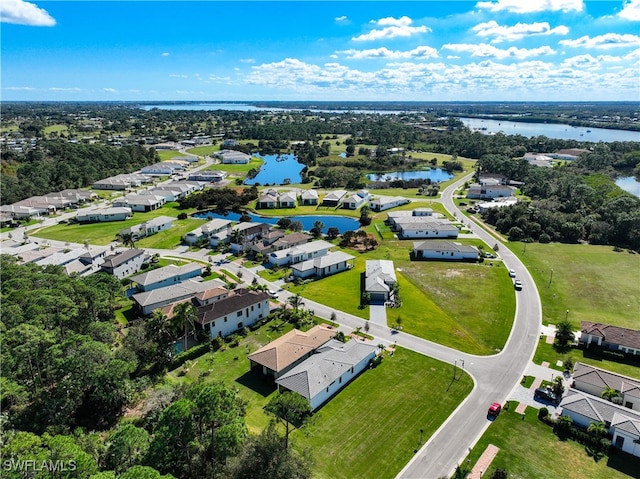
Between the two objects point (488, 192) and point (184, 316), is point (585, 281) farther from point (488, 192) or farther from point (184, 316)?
point (488, 192)


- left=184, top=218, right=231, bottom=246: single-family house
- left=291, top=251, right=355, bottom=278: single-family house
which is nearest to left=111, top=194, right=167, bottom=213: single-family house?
left=184, top=218, right=231, bottom=246: single-family house

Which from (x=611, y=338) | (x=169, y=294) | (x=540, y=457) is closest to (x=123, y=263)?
(x=169, y=294)

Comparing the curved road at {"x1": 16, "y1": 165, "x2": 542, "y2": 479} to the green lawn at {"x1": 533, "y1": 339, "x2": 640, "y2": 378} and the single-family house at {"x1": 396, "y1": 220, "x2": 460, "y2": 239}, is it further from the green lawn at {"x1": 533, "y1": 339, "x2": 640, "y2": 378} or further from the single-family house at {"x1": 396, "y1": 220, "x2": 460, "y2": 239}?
the single-family house at {"x1": 396, "y1": 220, "x2": 460, "y2": 239}

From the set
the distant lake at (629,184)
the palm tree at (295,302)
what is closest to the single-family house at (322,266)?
the palm tree at (295,302)

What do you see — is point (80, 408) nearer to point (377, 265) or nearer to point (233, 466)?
point (233, 466)

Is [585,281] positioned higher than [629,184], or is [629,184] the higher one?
[585,281]

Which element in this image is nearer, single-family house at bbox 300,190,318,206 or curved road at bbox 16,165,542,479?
curved road at bbox 16,165,542,479

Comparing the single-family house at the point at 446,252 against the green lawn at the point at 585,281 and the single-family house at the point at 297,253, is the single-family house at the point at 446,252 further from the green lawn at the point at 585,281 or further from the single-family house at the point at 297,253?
the single-family house at the point at 297,253
